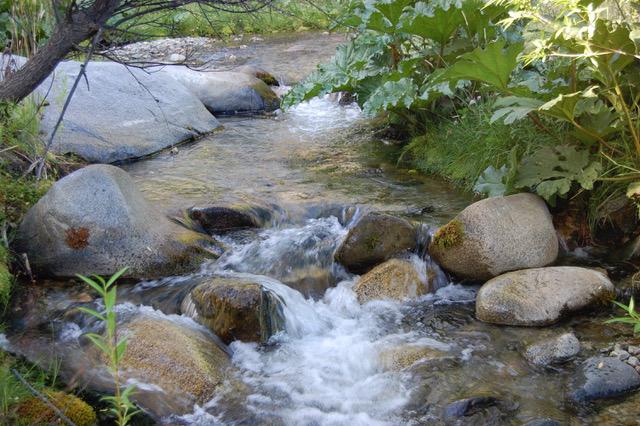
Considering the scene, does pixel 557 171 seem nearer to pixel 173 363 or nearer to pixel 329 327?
pixel 329 327

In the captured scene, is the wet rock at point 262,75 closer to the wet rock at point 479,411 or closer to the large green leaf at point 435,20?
the large green leaf at point 435,20

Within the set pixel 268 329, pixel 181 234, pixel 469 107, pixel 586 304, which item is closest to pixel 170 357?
pixel 268 329

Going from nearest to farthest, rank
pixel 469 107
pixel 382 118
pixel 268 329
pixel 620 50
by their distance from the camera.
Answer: pixel 620 50
pixel 268 329
pixel 469 107
pixel 382 118

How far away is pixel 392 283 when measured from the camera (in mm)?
4504

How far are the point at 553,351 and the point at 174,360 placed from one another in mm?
2101

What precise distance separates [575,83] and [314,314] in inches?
91.6

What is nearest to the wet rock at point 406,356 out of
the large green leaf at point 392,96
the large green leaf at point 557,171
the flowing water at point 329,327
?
the flowing water at point 329,327

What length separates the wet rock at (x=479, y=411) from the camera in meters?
3.14

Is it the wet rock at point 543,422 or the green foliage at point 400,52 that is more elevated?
the green foliage at point 400,52

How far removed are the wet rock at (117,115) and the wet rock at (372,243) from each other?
2720 millimetres

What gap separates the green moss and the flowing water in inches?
7.3

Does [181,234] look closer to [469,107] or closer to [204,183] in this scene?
[204,183]

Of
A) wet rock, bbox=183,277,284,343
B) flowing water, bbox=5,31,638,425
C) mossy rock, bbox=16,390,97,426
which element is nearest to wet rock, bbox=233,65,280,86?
flowing water, bbox=5,31,638,425

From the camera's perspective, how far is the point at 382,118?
8352 millimetres
